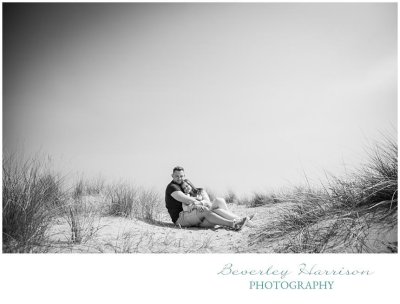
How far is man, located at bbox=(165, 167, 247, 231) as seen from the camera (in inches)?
188

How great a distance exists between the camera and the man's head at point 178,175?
5.11m

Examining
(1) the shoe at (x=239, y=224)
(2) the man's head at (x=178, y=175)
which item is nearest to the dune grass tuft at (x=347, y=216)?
(1) the shoe at (x=239, y=224)

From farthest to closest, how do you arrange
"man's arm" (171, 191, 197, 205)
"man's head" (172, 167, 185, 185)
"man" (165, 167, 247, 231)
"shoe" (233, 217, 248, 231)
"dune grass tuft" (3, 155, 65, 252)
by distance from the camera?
"man's head" (172, 167, 185, 185) < "man's arm" (171, 191, 197, 205) < "man" (165, 167, 247, 231) < "shoe" (233, 217, 248, 231) < "dune grass tuft" (3, 155, 65, 252)

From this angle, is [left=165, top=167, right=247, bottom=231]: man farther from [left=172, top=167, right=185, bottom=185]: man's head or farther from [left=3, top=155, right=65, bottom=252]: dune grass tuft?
[left=3, top=155, right=65, bottom=252]: dune grass tuft

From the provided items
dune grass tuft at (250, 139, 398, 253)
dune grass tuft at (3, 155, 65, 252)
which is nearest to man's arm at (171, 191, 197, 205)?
dune grass tuft at (250, 139, 398, 253)

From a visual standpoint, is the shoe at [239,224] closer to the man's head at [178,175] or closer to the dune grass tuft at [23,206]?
the man's head at [178,175]

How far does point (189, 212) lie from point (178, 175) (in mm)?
613

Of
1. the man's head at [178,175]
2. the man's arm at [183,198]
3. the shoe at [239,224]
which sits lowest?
the shoe at [239,224]

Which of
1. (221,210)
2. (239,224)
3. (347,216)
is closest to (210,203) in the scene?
(221,210)

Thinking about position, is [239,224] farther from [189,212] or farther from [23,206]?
[23,206]

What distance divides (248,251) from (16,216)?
2.41m

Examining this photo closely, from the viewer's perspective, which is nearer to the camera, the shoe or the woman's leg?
the shoe
